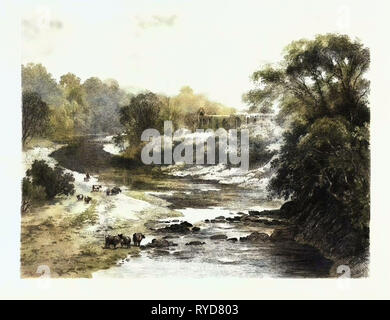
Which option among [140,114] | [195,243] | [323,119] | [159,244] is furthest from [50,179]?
[323,119]

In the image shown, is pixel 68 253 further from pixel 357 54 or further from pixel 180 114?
pixel 357 54

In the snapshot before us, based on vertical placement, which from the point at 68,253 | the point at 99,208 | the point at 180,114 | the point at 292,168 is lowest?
the point at 68,253

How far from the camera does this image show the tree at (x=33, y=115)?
8.42 m

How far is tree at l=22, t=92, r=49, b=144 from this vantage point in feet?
27.6

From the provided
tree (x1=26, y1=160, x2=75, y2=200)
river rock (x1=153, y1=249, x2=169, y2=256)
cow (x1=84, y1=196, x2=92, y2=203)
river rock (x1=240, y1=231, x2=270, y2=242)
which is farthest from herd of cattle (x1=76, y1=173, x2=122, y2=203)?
river rock (x1=240, y1=231, x2=270, y2=242)

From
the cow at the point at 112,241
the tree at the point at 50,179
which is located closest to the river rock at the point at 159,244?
the cow at the point at 112,241

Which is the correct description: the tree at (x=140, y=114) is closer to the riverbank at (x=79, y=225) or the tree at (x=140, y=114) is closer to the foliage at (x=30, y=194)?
the riverbank at (x=79, y=225)

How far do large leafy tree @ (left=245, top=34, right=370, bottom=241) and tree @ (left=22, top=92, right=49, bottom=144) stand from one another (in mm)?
2650

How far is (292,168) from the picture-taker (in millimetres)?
8523

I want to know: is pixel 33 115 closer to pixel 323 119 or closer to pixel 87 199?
pixel 87 199

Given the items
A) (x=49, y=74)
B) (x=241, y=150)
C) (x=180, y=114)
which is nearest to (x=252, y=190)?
(x=241, y=150)

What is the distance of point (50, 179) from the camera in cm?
848

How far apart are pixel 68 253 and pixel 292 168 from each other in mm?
3086

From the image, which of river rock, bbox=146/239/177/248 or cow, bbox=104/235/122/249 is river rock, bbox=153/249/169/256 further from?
cow, bbox=104/235/122/249
